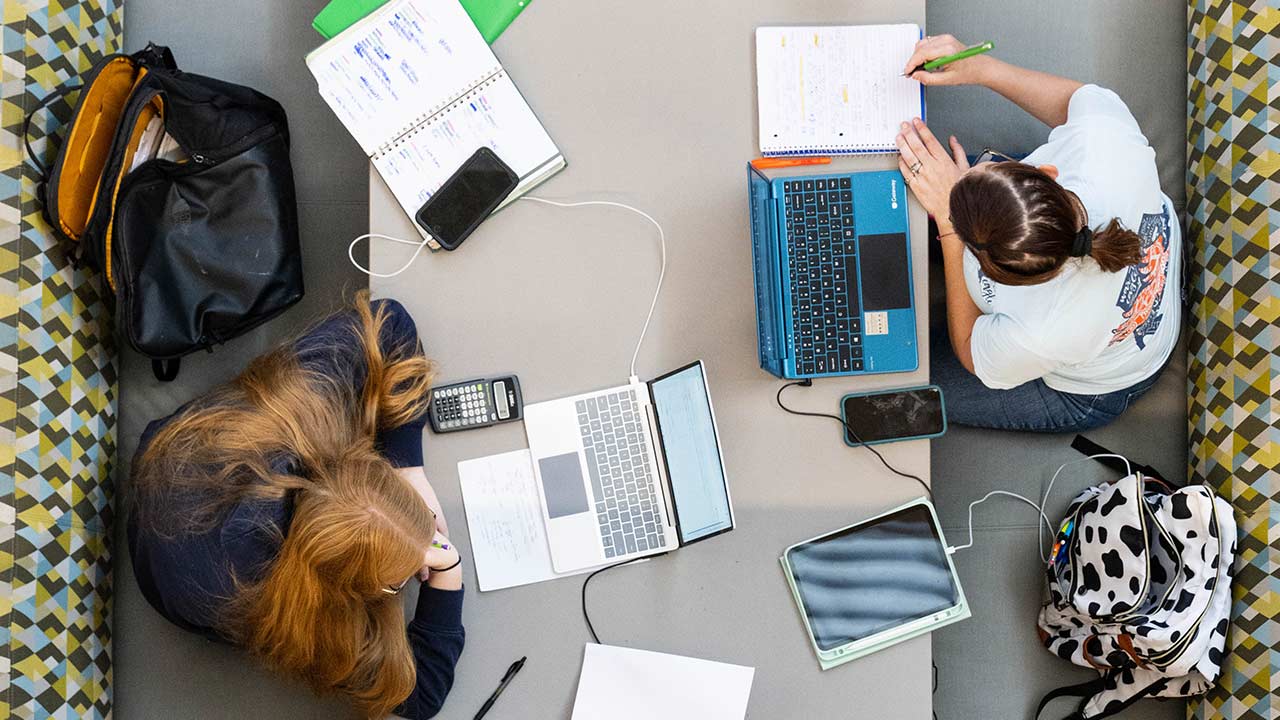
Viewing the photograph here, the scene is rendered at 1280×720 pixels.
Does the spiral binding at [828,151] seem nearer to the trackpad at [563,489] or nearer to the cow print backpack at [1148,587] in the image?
the trackpad at [563,489]

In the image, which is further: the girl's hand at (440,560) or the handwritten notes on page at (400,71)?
the handwritten notes on page at (400,71)

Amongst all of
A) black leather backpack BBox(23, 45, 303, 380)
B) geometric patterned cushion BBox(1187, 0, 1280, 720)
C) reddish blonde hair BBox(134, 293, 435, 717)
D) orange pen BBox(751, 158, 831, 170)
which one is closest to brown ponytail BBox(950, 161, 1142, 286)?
orange pen BBox(751, 158, 831, 170)

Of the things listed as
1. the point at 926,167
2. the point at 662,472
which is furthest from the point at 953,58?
A: the point at 662,472

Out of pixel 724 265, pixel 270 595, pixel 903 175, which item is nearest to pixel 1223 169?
pixel 903 175

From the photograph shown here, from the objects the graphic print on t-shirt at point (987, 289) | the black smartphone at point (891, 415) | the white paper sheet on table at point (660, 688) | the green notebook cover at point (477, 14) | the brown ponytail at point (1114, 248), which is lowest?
the white paper sheet on table at point (660, 688)

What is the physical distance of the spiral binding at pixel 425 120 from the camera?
1.40 m

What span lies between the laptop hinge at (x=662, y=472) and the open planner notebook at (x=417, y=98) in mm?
415

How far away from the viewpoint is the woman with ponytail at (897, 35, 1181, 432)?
127 centimetres

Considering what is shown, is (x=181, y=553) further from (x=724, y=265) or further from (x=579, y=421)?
(x=724, y=265)

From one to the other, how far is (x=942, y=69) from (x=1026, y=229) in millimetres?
337

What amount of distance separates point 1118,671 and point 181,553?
1.58 meters

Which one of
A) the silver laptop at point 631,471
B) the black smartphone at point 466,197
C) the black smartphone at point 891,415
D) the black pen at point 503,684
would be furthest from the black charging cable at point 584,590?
the black smartphone at point 466,197

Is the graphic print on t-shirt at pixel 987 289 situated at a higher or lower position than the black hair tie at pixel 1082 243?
lower

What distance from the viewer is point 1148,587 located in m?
1.54
